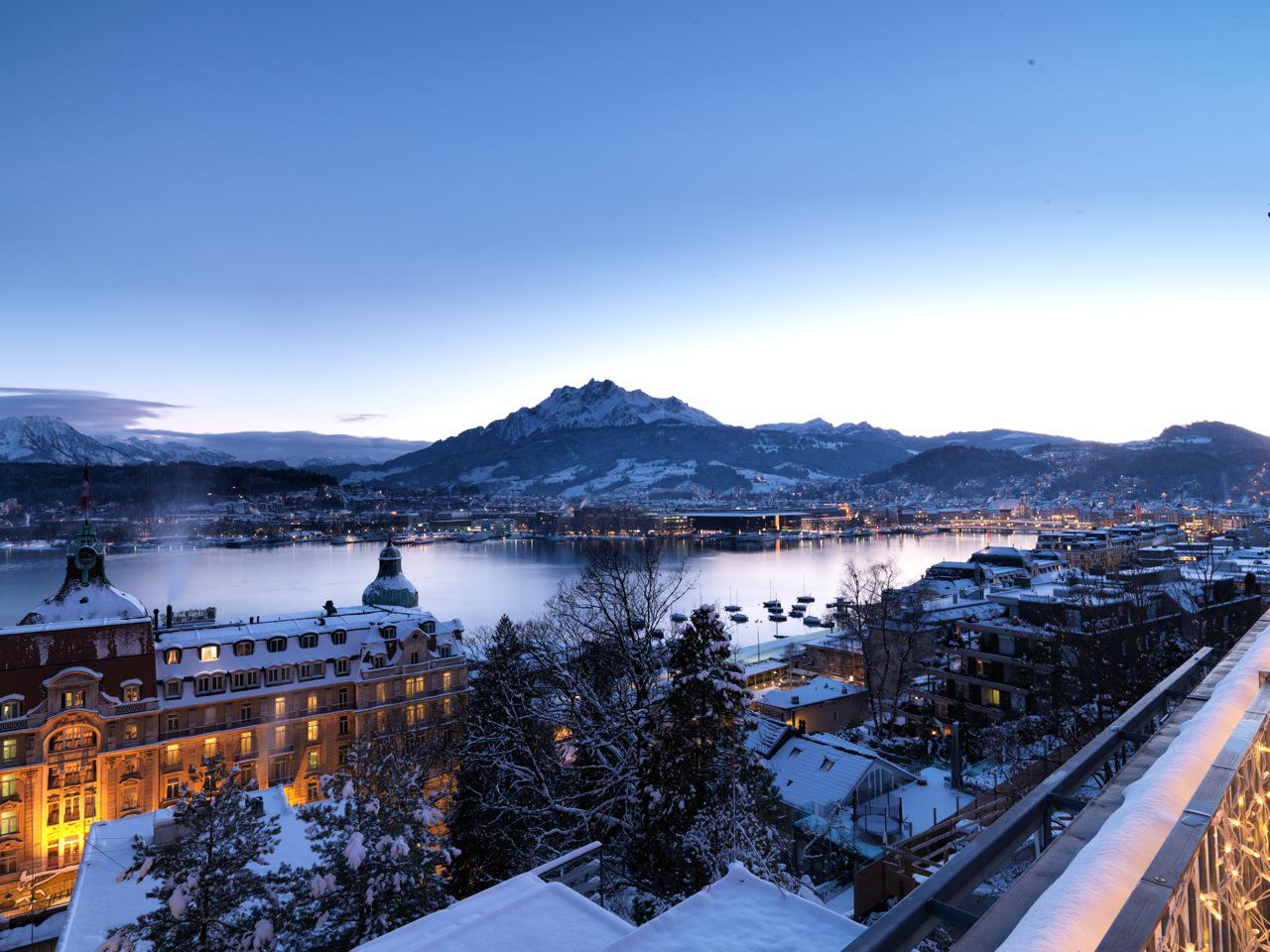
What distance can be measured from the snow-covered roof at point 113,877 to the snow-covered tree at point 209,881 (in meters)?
0.25

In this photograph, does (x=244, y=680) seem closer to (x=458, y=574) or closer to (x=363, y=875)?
(x=363, y=875)

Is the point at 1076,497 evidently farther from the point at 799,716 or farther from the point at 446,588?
the point at 799,716

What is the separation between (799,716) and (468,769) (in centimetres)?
995

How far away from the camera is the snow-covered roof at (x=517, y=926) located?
3566mm

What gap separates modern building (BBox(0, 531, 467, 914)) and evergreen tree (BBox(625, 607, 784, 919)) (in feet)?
31.7

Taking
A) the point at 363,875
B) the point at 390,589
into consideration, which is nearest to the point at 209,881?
the point at 363,875

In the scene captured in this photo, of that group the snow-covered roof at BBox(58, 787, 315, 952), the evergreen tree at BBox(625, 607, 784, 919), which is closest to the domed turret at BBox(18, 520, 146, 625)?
the snow-covered roof at BBox(58, 787, 315, 952)

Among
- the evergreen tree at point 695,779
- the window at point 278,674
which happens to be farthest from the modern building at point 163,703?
the evergreen tree at point 695,779

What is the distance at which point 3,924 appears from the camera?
34.6 feet

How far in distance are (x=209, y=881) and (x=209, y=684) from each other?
10.9 meters

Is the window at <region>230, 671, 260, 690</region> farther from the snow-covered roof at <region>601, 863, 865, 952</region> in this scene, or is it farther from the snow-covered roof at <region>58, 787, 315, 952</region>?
the snow-covered roof at <region>601, 863, 865, 952</region>

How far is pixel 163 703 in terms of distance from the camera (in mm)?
13570

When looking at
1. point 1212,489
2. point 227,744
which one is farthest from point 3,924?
point 1212,489

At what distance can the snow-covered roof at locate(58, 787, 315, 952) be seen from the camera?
19.1 ft
